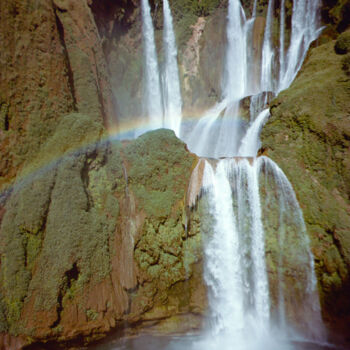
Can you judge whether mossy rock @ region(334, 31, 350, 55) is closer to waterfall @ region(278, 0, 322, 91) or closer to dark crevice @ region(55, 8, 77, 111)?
waterfall @ region(278, 0, 322, 91)

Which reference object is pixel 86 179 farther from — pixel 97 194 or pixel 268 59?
pixel 268 59

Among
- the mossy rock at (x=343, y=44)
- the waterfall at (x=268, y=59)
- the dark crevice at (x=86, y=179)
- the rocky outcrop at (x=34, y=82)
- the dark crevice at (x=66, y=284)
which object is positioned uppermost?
the waterfall at (x=268, y=59)

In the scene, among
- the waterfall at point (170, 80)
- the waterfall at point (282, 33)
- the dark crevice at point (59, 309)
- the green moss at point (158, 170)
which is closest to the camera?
the dark crevice at point (59, 309)

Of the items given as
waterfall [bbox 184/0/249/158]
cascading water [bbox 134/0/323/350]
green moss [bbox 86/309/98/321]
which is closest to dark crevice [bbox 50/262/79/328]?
green moss [bbox 86/309/98/321]

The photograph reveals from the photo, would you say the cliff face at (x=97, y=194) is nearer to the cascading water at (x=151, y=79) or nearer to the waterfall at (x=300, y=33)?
the waterfall at (x=300, y=33)

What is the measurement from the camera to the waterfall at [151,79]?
17.4 meters

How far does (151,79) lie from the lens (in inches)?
695

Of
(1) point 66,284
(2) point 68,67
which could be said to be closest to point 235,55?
(2) point 68,67

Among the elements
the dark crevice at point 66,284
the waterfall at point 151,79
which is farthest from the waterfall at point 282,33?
the dark crevice at point 66,284

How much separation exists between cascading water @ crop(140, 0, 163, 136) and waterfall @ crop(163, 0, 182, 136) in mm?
533

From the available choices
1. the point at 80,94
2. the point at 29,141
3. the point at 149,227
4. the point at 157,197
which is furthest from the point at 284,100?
the point at 29,141

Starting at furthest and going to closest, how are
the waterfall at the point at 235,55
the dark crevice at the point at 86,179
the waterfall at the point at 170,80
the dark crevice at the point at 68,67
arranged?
the waterfall at the point at 170,80 → the waterfall at the point at 235,55 → the dark crevice at the point at 68,67 → the dark crevice at the point at 86,179

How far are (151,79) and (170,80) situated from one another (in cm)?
141

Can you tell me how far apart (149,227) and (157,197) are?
0.92 meters
